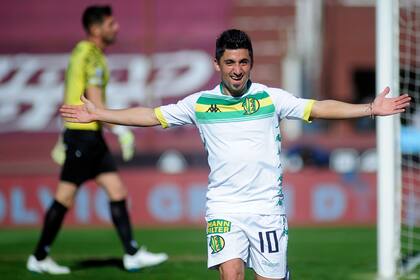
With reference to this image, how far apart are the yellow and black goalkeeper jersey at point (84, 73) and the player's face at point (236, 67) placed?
2.64 metres

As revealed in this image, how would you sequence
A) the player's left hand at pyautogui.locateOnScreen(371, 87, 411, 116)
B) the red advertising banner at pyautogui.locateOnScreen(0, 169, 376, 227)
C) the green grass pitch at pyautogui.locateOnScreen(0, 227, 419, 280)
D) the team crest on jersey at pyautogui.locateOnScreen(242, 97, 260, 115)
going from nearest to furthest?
the player's left hand at pyautogui.locateOnScreen(371, 87, 411, 116) < the team crest on jersey at pyautogui.locateOnScreen(242, 97, 260, 115) < the green grass pitch at pyautogui.locateOnScreen(0, 227, 419, 280) < the red advertising banner at pyautogui.locateOnScreen(0, 169, 376, 227)

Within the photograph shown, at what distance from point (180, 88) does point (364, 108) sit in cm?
1180

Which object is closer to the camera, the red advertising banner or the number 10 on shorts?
the number 10 on shorts

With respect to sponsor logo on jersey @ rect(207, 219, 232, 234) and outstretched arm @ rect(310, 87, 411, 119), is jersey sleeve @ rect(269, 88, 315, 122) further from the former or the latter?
sponsor logo on jersey @ rect(207, 219, 232, 234)

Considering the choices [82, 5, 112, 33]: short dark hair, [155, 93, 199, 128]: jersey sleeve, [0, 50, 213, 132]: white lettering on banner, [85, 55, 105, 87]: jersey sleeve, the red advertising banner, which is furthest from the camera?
[0, 50, 213, 132]: white lettering on banner

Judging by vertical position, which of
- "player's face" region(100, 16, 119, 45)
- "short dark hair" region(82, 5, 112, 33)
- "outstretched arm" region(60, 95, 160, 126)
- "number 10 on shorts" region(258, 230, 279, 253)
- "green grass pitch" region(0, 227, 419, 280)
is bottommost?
"green grass pitch" region(0, 227, 419, 280)

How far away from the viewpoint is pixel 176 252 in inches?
377

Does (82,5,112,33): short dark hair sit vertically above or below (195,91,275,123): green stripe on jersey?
above

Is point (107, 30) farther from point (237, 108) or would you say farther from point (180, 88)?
point (180, 88)

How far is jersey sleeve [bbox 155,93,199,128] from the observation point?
556cm

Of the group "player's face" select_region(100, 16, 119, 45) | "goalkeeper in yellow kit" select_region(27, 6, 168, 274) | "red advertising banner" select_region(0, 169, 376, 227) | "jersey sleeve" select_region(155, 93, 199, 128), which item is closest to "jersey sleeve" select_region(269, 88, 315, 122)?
"jersey sleeve" select_region(155, 93, 199, 128)

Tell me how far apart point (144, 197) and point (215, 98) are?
26.1 feet

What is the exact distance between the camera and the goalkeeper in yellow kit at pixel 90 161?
777 centimetres

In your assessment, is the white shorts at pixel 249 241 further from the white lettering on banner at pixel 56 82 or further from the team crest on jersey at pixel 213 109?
the white lettering on banner at pixel 56 82
